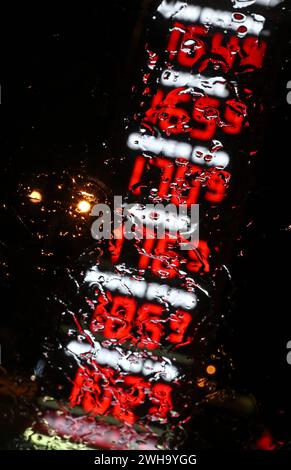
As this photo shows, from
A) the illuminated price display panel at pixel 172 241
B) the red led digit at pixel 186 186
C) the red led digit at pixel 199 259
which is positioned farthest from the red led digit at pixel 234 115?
the red led digit at pixel 199 259

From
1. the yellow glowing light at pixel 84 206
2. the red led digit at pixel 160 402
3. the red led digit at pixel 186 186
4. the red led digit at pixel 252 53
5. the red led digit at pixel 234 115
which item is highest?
the red led digit at pixel 252 53

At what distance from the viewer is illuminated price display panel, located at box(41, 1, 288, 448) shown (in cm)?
71

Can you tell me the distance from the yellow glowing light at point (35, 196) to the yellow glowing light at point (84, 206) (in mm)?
97

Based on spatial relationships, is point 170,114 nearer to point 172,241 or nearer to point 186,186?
point 186,186

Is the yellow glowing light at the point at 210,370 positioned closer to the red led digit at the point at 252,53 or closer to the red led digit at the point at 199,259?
the red led digit at the point at 199,259

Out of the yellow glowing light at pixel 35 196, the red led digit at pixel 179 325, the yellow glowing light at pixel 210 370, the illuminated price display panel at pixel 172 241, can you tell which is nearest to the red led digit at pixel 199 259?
the illuminated price display panel at pixel 172 241

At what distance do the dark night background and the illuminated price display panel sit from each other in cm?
5

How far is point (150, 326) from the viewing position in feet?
2.40

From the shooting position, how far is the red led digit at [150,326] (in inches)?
28.6

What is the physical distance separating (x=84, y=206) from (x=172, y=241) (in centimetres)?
22

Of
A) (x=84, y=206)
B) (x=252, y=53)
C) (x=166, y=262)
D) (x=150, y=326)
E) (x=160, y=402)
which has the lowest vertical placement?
(x=160, y=402)

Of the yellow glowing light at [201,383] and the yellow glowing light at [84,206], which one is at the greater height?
the yellow glowing light at [84,206]

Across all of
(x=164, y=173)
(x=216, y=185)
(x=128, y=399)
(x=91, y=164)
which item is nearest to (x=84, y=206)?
(x=91, y=164)

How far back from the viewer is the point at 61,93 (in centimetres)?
80
